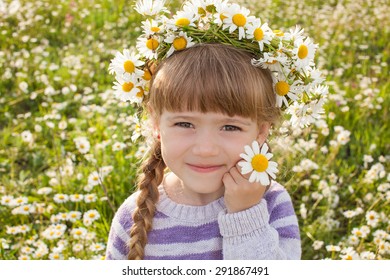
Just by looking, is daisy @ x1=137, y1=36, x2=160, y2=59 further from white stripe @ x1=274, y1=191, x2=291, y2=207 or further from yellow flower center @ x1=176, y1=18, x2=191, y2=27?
white stripe @ x1=274, y1=191, x2=291, y2=207

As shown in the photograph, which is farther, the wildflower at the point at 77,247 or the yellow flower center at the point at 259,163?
the wildflower at the point at 77,247

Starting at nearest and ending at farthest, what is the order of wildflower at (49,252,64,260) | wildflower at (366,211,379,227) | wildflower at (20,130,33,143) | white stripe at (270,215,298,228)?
1. white stripe at (270,215,298,228)
2. wildflower at (49,252,64,260)
3. wildflower at (366,211,379,227)
4. wildflower at (20,130,33,143)

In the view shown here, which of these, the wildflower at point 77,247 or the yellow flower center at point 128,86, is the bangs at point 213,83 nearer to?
the yellow flower center at point 128,86

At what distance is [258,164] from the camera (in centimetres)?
177

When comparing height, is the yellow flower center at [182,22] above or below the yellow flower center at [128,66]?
above

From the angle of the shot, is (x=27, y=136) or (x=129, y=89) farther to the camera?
(x=27, y=136)

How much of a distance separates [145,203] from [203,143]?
429mm

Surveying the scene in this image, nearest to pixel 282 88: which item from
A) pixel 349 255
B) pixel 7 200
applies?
pixel 349 255

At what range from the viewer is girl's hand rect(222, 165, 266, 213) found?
1870 mm

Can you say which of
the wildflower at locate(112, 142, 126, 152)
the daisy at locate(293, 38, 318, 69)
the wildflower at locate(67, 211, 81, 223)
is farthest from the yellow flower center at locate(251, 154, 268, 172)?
the wildflower at locate(112, 142, 126, 152)

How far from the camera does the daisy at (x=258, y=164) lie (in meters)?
1.75

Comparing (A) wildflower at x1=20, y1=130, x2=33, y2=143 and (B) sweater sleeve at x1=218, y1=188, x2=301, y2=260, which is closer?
(B) sweater sleeve at x1=218, y1=188, x2=301, y2=260

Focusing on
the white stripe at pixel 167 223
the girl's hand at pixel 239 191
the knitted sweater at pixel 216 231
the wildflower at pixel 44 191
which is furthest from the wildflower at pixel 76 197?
the girl's hand at pixel 239 191

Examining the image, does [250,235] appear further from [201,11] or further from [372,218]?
[372,218]
